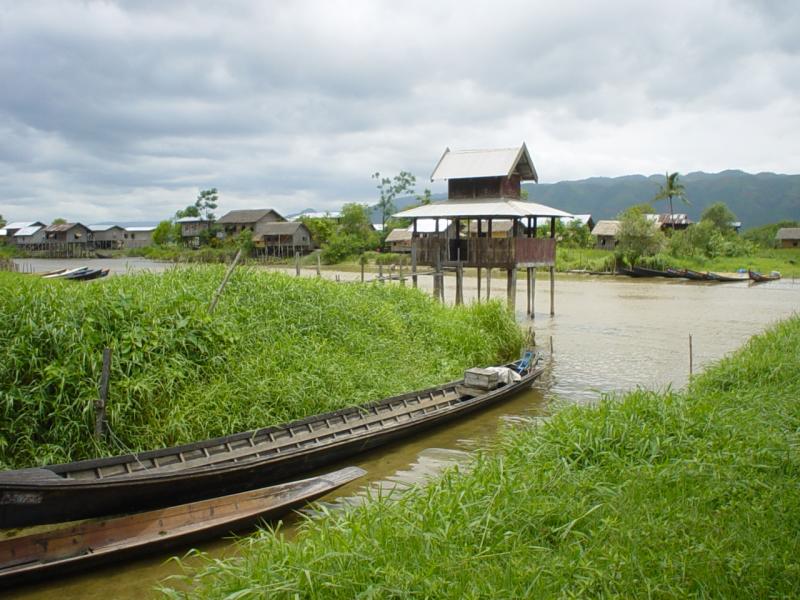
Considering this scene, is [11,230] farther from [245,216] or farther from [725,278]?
[725,278]

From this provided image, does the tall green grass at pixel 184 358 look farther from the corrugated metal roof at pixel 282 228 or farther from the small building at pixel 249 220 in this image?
the small building at pixel 249 220

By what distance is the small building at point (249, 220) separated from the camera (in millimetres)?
73512

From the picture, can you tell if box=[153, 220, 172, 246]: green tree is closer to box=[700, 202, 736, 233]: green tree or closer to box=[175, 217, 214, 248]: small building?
box=[175, 217, 214, 248]: small building

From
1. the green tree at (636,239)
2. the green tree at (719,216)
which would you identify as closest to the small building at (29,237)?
the green tree at (636,239)

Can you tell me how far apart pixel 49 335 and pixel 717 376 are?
34.5ft

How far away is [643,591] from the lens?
424 centimetres

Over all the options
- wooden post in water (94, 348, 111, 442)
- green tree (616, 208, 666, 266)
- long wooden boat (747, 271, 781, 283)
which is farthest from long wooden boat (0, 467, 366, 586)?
green tree (616, 208, 666, 266)

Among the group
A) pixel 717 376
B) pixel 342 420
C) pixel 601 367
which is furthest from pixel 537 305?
pixel 342 420

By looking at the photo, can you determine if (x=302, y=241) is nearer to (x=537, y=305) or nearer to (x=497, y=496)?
(x=537, y=305)

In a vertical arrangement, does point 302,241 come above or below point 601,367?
above

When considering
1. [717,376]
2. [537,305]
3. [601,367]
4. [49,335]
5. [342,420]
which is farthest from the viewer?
[537,305]

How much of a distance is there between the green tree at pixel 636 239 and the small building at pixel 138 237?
63225mm

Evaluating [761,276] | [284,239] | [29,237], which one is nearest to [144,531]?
[761,276]

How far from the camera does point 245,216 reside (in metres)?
75.8
